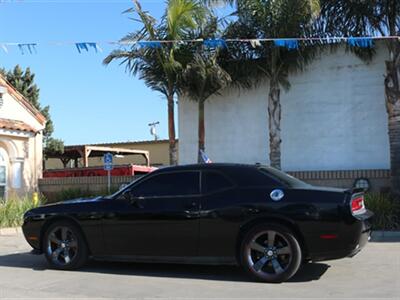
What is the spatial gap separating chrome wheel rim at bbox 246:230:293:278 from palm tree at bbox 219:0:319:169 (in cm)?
892

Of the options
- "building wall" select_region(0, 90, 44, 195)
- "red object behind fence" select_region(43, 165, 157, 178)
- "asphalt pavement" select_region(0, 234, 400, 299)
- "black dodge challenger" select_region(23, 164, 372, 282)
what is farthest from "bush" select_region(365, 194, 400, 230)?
"building wall" select_region(0, 90, 44, 195)

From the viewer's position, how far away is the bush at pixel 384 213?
42.3 feet

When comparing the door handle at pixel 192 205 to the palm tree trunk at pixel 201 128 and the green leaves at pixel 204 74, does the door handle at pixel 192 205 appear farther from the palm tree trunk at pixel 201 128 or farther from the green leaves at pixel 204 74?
the palm tree trunk at pixel 201 128

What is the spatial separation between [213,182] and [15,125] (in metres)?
13.8

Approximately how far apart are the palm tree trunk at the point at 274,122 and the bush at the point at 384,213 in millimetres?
3780

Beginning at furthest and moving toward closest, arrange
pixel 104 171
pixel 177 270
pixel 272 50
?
pixel 104 171 → pixel 272 50 → pixel 177 270

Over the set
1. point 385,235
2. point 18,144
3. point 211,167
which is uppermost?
point 18,144

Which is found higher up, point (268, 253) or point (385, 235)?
point (268, 253)

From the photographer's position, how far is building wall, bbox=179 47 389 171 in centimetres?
1680

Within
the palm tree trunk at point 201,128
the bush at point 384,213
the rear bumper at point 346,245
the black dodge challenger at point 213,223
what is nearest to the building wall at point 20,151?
the palm tree trunk at point 201,128

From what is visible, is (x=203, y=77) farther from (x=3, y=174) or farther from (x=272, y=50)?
(x=3, y=174)

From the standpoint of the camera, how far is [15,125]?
66.4 ft

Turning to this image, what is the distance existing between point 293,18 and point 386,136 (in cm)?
434

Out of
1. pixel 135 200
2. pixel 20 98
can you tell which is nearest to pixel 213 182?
pixel 135 200
